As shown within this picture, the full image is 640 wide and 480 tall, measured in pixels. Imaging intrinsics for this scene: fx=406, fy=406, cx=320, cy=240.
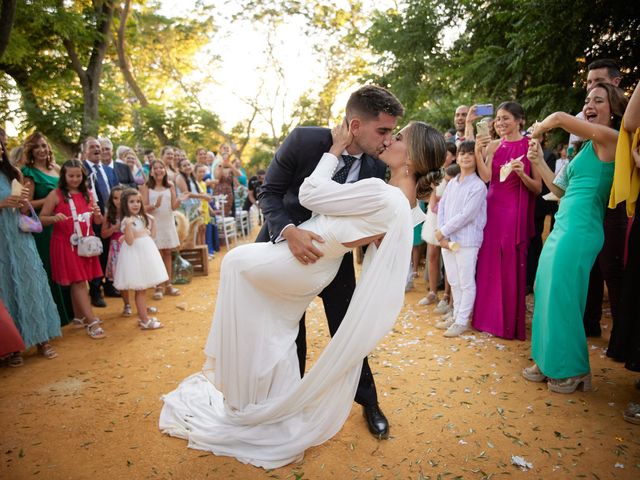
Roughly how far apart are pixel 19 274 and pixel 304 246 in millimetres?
3538

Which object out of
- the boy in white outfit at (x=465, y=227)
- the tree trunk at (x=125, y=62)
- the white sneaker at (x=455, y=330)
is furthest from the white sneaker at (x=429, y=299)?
the tree trunk at (x=125, y=62)

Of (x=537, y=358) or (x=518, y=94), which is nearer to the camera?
(x=537, y=358)

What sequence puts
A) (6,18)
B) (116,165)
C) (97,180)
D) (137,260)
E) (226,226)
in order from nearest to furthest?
Answer: (137,260) < (6,18) < (97,180) < (116,165) < (226,226)

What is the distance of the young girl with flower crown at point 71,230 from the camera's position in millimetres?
4777

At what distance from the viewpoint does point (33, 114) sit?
1136 cm

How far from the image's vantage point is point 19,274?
419 cm

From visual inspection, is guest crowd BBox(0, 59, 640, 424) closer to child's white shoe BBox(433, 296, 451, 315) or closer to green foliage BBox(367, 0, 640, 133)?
child's white shoe BBox(433, 296, 451, 315)

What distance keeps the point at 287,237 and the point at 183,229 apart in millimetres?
5816

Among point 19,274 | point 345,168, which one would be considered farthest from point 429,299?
point 19,274

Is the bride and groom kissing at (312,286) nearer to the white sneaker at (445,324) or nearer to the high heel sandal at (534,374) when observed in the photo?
the high heel sandal at (534,374)

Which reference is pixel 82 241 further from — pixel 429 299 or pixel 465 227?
pixel 429 299

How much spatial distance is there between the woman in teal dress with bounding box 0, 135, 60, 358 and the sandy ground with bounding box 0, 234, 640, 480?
1.38 feet

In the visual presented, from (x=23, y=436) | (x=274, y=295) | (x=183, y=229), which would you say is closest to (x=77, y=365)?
(x=23, y=436)

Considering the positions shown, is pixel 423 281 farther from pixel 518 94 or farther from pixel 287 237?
pixel 287 237
